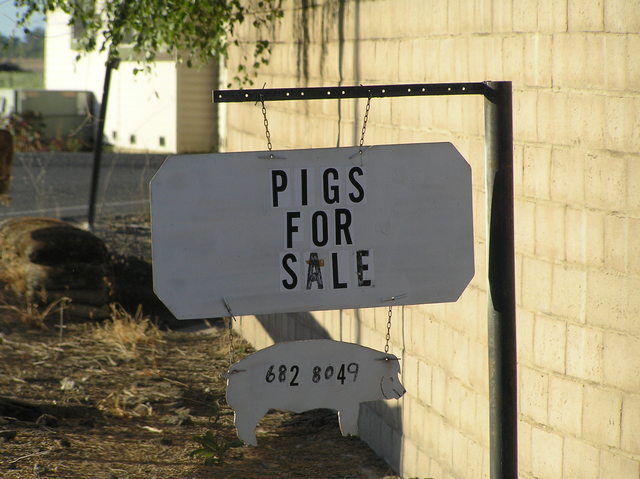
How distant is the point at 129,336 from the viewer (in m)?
8.42

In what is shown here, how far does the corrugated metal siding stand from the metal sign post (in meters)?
19.0

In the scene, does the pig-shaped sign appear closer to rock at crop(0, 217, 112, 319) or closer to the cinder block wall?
the cinder block wall

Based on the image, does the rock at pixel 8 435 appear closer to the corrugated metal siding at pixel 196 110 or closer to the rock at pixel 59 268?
the rock at pixel 59 268

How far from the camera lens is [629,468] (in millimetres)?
3432

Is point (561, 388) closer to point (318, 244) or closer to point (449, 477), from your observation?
point (449, 477)

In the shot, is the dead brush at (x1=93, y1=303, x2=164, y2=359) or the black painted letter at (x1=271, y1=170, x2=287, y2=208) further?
the dead brush at (x1=93, y1=303, x2=164, y2=359)

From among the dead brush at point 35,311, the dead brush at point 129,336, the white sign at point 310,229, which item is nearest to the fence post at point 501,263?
the white sign at point 310,229

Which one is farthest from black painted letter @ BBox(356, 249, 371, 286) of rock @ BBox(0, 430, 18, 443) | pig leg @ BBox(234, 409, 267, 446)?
rock @ BBox(0, 430, 18, 443)

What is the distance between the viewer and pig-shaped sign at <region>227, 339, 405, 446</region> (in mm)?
2867

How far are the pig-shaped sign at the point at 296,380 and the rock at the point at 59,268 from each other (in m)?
6.33

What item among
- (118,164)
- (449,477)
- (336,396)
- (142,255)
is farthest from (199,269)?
(118,164)

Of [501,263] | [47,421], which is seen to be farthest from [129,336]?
[501,263]

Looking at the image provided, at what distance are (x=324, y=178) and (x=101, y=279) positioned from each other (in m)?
6.58

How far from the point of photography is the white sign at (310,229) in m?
2.71
